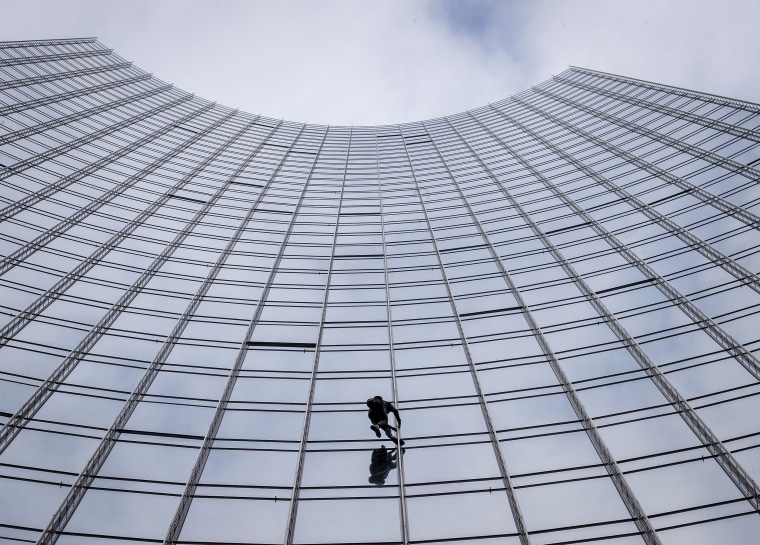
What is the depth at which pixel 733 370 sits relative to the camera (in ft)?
65.8

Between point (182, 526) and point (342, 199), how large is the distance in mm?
29622

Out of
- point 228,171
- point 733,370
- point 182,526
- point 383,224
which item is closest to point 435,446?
point 182,526

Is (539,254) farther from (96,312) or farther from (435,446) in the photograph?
(96,312)

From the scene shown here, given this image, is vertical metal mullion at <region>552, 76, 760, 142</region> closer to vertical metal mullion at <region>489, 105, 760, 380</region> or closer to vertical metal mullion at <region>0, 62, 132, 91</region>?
vertical metal mullion at <region>489, 105, 760, 380</region>

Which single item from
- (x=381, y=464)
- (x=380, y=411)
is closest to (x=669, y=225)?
(x=381, y=464)

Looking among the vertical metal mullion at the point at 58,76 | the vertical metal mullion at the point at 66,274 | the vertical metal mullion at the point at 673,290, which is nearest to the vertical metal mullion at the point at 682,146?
the vertical metal mullion at the point at 673,290

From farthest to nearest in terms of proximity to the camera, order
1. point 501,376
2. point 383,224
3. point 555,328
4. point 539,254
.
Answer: point 383,224 → point 539,254 → point 555,328 → point 501,376

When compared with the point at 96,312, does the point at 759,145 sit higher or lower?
higher

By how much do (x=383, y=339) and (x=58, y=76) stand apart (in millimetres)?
41582

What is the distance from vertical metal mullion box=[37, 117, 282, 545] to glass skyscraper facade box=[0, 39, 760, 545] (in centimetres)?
7

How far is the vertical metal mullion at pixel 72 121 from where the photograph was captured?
3503 centimetres

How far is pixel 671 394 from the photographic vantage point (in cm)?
1994

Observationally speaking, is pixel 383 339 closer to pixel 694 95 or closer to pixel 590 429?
pixel 590 429

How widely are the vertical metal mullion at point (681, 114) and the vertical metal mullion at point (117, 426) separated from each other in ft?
96.1
